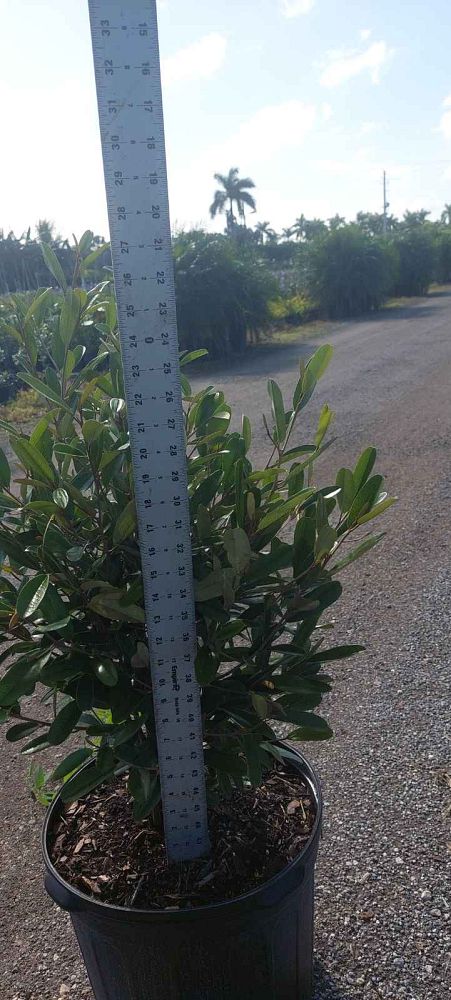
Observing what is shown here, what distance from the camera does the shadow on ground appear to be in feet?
7.23

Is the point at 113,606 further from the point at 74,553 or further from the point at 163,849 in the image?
the point at 163,849

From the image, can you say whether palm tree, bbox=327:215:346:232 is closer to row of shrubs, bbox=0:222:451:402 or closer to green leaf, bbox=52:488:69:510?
row of shrubs, bbox=0:222:451:402

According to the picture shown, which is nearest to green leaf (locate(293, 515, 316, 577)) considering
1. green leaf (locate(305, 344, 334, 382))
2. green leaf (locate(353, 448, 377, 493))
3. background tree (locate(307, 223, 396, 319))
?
green leaf (locate(353, 448, 377, 493))

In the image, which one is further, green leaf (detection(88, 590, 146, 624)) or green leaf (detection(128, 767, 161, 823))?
green leaf (detection(128, 767, 161, 823))

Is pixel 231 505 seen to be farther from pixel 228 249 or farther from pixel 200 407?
pixel 228 249

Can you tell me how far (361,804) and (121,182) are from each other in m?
2.41

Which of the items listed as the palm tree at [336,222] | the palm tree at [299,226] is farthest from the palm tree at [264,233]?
the palm tree at [336,222]

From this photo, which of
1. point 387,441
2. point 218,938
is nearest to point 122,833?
point 218,938

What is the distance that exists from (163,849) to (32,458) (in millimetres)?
1111

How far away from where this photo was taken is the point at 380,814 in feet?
9.55

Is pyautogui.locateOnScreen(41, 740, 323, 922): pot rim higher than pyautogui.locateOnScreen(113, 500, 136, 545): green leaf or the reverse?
the reverse

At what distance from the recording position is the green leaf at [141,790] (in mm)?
1711

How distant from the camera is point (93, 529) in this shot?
1687 mm

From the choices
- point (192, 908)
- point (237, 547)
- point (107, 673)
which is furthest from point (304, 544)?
point (192, 908)
